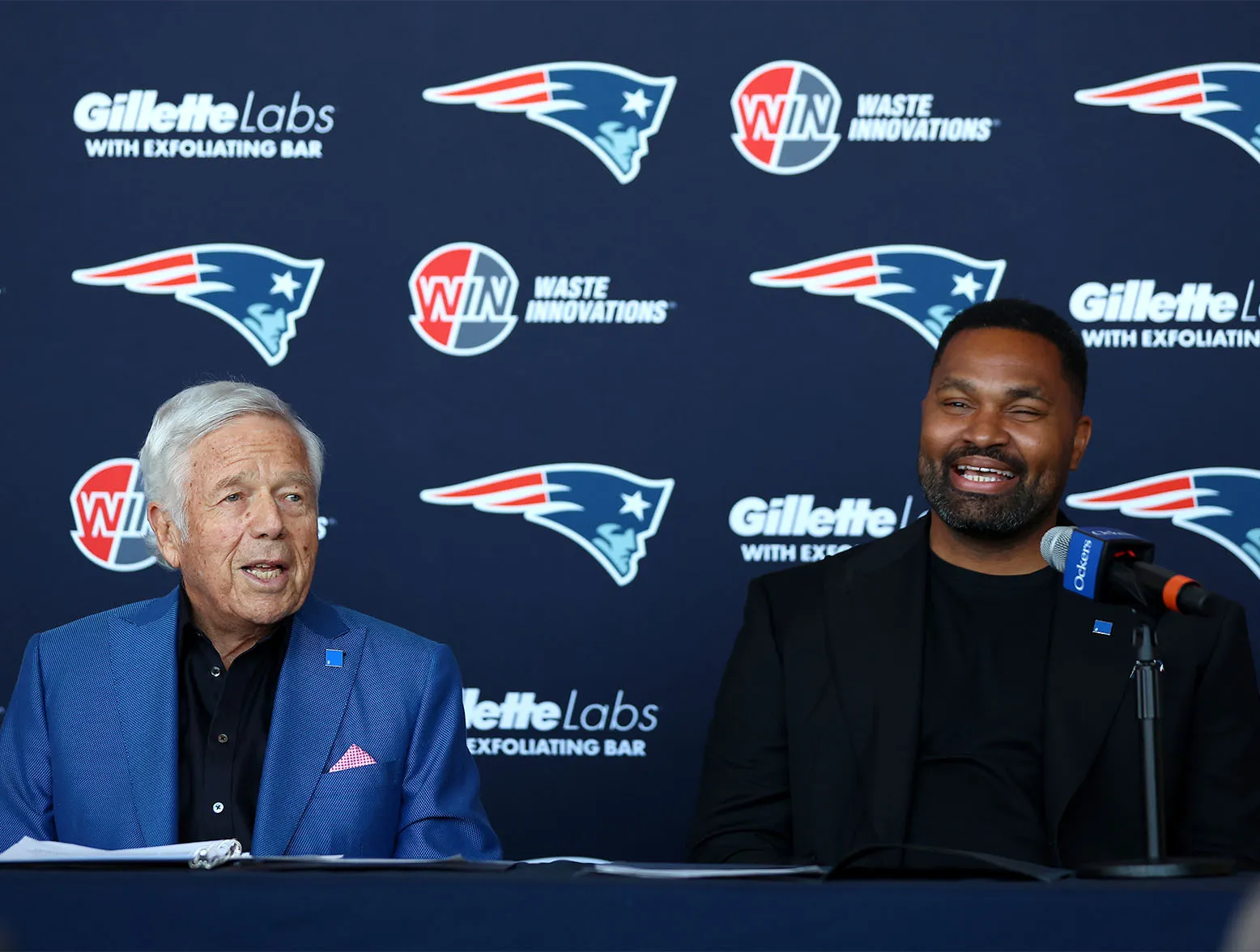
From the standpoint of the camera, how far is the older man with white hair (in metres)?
2.12

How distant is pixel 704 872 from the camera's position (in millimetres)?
1376

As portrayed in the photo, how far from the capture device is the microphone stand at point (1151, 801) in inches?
53.6

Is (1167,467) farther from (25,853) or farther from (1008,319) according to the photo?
(25,853)

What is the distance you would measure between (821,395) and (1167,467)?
794 millimetres

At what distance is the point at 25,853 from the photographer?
1421 mm

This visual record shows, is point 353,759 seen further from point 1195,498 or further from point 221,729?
point 1195,498

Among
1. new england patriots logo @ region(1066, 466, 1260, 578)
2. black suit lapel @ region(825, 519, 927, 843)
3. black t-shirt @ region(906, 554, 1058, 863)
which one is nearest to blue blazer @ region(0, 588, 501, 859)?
black suit lapel @ region(825, 519, 927, 843)

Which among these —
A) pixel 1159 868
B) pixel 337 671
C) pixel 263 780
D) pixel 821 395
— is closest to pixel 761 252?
pixel 821 395

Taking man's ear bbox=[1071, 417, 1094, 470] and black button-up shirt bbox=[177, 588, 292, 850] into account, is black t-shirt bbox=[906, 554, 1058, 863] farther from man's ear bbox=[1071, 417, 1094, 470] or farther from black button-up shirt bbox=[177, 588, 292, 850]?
black button-up shirt bbox=[177, 588, 292, 850]

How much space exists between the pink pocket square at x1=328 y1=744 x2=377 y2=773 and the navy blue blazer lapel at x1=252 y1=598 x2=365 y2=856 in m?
0.02

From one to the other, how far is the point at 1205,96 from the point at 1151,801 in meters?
2.26

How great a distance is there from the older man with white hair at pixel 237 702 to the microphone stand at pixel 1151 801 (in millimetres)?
1035

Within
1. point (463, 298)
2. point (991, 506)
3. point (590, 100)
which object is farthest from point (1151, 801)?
point (590, 100)

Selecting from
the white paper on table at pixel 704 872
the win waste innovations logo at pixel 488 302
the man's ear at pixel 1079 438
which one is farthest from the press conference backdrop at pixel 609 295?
the white paper on table at pixel 704 872
